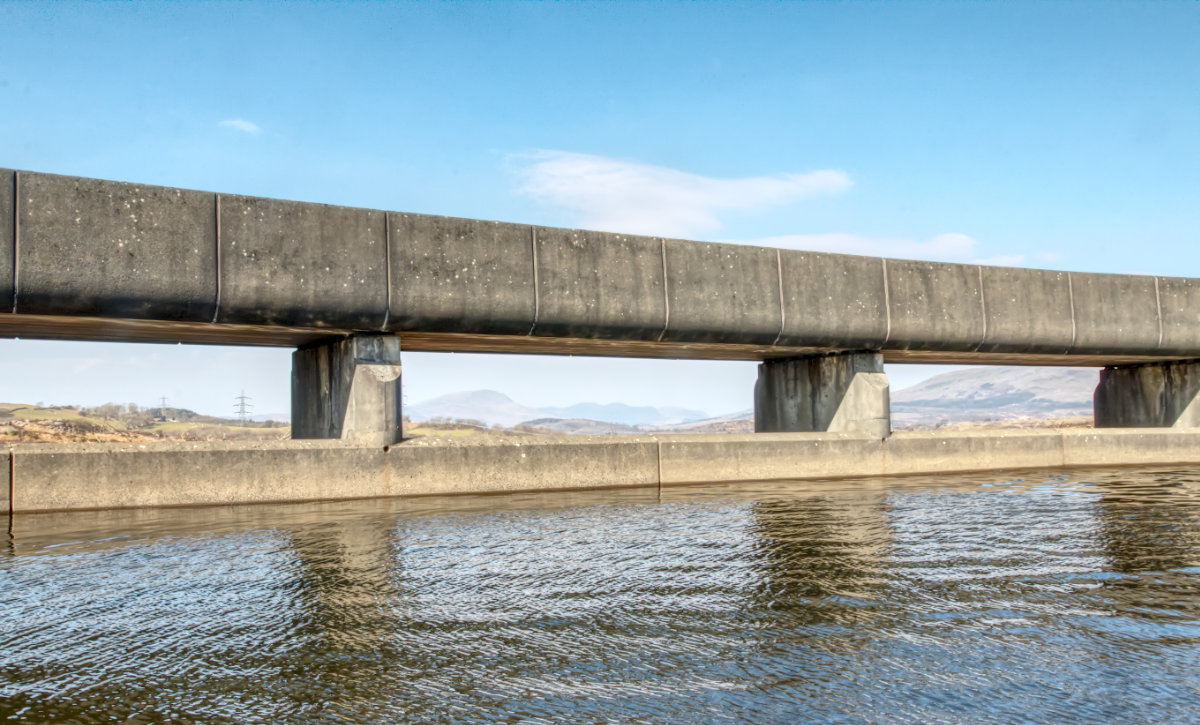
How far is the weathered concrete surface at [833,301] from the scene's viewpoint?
15.8 m

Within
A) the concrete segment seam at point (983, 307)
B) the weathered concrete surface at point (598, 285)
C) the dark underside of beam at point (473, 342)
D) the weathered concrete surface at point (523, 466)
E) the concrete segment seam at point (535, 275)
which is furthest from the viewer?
the concrete segment seam at point (983, 307)

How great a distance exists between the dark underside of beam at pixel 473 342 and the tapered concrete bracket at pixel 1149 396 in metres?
0.42

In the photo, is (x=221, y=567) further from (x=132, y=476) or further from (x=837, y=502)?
(x=837, y=502)

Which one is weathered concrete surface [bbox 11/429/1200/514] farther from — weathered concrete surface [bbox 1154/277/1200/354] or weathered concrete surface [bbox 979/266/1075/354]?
weathered concrete surface [bbox 1154/277/1200/354]

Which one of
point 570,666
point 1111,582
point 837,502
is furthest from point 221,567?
point 837,502

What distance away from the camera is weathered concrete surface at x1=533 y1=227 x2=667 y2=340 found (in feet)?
45.9

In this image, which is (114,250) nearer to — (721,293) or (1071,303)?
(721,293)

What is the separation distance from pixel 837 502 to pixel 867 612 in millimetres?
6382

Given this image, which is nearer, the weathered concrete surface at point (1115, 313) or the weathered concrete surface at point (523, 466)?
the weathered concrete surface at point (523, 466)

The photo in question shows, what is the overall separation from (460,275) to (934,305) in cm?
875

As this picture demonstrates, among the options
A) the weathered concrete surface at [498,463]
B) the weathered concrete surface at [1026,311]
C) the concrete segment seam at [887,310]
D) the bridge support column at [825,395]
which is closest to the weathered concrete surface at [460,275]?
the weathered concrete surface at [498,463]

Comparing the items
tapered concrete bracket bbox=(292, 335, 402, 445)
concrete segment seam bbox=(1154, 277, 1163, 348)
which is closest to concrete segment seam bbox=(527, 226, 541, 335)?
tapered concrete bracket bbox=(292, 335, 402, 445)

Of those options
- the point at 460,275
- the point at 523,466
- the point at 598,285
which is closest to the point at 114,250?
the point at 460,275

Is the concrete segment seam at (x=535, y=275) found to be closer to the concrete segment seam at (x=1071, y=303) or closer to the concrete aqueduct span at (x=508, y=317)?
the concrete aqueduct span at (x=508, y=317)
